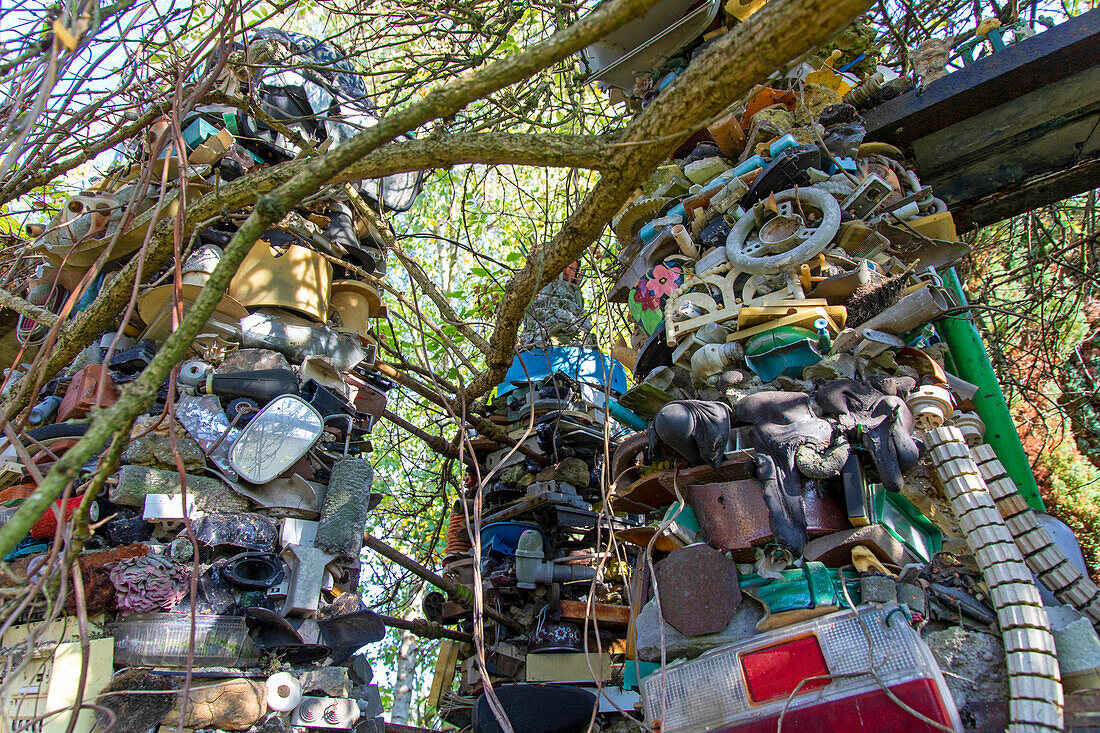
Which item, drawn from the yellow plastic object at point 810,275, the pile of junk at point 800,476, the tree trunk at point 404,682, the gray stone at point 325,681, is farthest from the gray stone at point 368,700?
the tree trunk at point 404,682

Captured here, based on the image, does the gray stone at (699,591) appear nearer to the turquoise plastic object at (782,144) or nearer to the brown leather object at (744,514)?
the brown leather object at (744,514)

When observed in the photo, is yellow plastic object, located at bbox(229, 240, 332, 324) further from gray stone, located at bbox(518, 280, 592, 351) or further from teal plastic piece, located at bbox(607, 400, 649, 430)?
gray stone, located at bbox(518, 280, 592, 351)

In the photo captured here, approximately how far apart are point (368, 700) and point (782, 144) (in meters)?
3.32

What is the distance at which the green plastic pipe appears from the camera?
324cm

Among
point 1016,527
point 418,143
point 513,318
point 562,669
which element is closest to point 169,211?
point 513,318

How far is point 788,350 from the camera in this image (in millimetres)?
3045

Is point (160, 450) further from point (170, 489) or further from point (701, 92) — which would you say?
point (701, 92)

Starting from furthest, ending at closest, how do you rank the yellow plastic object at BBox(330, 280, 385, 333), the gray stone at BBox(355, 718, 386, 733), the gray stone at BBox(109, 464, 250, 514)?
1. the yellow plastic object at BBox(330, 280, 385, 333)
2. the gray stone at BBox(355, 718, 386, 733)
3. the gray stone at BBox(109, 464, 250, 514)

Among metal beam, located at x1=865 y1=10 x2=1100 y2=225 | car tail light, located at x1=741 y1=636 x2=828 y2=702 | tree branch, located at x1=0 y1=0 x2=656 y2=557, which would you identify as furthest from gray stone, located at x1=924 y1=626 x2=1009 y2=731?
metal beam, located at x1=865 y1=10 x2=1100 y2=225

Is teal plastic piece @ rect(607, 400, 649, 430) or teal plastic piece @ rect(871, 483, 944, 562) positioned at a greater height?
teal plastic piece @ rect(607, 400, 649, 430)

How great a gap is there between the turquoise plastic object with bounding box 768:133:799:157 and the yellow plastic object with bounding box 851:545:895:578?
2002mm

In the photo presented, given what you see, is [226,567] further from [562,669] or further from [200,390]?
[562,669]

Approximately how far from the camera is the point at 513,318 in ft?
9.53

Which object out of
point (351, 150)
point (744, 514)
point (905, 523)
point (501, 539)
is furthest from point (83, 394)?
point (905, 523)
